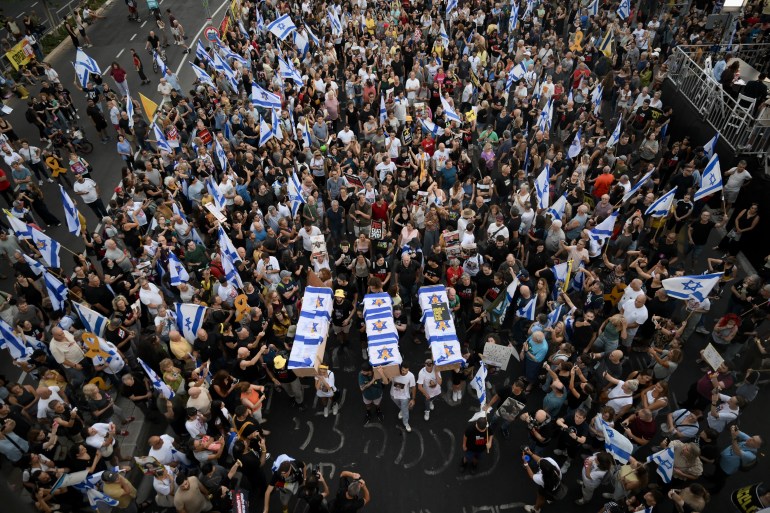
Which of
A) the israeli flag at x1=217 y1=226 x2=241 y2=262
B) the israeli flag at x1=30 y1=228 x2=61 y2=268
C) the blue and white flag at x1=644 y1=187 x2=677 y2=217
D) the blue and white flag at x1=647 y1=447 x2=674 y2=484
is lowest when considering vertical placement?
the blue and white flag at x1=647 y1=447 x2=674 y2=484

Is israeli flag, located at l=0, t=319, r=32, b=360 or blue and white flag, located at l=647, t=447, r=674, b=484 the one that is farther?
israeli flag, located at l=0, t=319, r=32, b=360

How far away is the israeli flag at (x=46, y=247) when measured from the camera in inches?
469

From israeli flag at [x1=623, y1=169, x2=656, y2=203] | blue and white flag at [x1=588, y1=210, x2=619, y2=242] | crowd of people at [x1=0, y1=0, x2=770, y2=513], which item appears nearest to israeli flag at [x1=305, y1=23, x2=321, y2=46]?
crowd of people at [x1=0, y1=0, x2=770, y2=513]

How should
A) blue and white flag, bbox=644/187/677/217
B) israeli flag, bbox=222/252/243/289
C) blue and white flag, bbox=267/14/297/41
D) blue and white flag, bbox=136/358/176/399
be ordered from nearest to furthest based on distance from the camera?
blue and white flag, bbox=136/358/176/399 < israeli flag, bbox=222/252/243/289 < blue and white flag, bbox=644/187/677/217 < blue and white flag, bbox=267/14/297/41

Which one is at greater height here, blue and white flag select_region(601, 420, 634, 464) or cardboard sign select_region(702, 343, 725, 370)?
cardboard sign select_region(702, 343, 725, 370)

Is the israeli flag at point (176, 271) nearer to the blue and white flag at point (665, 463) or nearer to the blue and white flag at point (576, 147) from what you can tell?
the blue and white flag at point (665, 463)

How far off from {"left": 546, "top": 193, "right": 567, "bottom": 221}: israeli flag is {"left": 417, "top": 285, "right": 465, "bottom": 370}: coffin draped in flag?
12.2 feet

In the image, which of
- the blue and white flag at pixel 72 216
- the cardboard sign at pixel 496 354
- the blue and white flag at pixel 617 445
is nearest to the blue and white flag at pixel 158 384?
the blue and white flag at pixel 72 216

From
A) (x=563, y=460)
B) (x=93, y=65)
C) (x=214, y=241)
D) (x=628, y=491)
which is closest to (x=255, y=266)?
(x=214, y=241)

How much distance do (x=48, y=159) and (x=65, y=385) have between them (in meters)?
9.56

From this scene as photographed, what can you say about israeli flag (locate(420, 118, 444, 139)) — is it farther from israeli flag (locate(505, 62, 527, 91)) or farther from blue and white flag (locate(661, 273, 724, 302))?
blue and white flag (locate(661, 273, 724, 302))

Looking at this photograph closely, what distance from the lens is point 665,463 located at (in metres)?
8.00

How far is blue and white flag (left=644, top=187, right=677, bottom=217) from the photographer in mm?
12242

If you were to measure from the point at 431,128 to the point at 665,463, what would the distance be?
1073 cm
